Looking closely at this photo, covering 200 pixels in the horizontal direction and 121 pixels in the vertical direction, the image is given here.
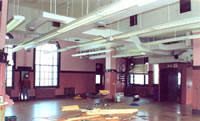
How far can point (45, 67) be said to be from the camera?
47.4ft

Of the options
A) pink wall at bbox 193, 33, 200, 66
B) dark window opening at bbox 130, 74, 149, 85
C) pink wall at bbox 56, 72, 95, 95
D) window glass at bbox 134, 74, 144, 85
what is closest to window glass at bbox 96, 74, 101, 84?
pink wall at bbox 56, 72, 95, 95

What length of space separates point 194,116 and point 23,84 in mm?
9428

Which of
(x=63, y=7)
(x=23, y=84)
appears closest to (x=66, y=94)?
(x=23, y=84)

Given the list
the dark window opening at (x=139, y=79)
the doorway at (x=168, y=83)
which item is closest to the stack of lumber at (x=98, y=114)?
the doorway at (x=168, y=83)

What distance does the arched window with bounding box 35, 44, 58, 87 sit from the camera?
14.1 meters

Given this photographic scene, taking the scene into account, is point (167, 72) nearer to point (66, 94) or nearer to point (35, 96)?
point (66, 94)

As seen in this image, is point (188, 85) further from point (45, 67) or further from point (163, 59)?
point (45, 67)

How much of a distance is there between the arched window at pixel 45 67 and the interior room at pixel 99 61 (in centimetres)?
7

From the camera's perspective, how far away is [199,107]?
337 inches

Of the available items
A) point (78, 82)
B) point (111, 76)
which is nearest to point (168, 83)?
point (111, 76)

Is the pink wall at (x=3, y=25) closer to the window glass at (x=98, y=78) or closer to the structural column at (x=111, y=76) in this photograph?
the structural column at (x=111, y=76)

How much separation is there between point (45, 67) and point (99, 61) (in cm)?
495

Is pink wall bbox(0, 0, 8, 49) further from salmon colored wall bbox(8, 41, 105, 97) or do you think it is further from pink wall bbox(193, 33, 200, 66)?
salmon colored wall bbox(8, 41, 105, 97)

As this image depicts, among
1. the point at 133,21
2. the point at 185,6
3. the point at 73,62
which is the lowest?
the point at 73,62
